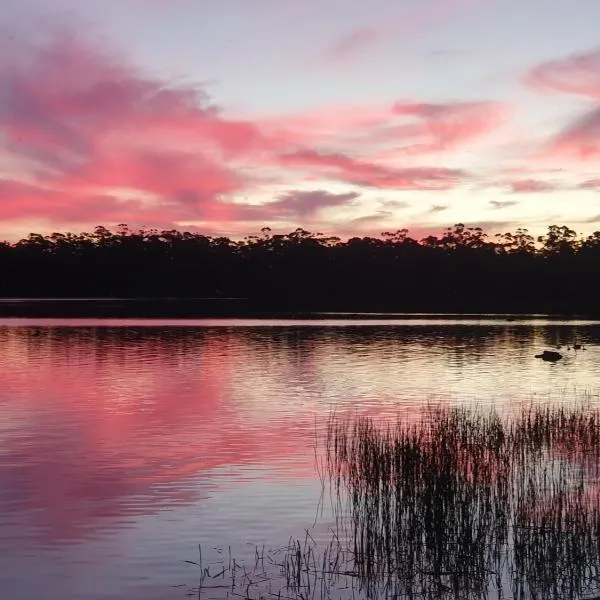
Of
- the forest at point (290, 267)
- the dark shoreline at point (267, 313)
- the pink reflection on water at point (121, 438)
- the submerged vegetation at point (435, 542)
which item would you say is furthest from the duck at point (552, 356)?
the forest at point (290, 267)

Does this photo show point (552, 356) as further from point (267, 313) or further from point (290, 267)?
point (290, 267)

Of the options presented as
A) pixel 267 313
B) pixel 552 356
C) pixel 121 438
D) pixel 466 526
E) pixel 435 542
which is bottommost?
pixel 121 438

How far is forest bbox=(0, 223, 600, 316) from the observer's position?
147 m

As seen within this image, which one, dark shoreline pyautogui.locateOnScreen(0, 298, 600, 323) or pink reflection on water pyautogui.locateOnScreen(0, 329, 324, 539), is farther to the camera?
dark shoreline pyautogui.locateOnScreen(0, 298, 600, 323)

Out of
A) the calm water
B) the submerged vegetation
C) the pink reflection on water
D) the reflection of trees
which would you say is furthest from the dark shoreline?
the submerged vegetation

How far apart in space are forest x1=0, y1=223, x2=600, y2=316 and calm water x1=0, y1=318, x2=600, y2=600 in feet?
291

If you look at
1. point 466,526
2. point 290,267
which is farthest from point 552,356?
point 290,267

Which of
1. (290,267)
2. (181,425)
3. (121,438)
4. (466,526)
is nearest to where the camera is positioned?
(466,526)

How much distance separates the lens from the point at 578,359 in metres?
43.8

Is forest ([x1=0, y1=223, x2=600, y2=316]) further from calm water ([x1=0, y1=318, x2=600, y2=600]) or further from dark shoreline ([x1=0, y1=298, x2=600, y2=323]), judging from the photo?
calm water ([x1=0, y1=318, x2=600, y2=600])

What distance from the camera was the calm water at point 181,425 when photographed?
1230cm

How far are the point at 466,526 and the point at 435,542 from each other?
0.50 meters

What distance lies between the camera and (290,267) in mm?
163000

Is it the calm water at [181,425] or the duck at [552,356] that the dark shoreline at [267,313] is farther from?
the duck at [552,356]
